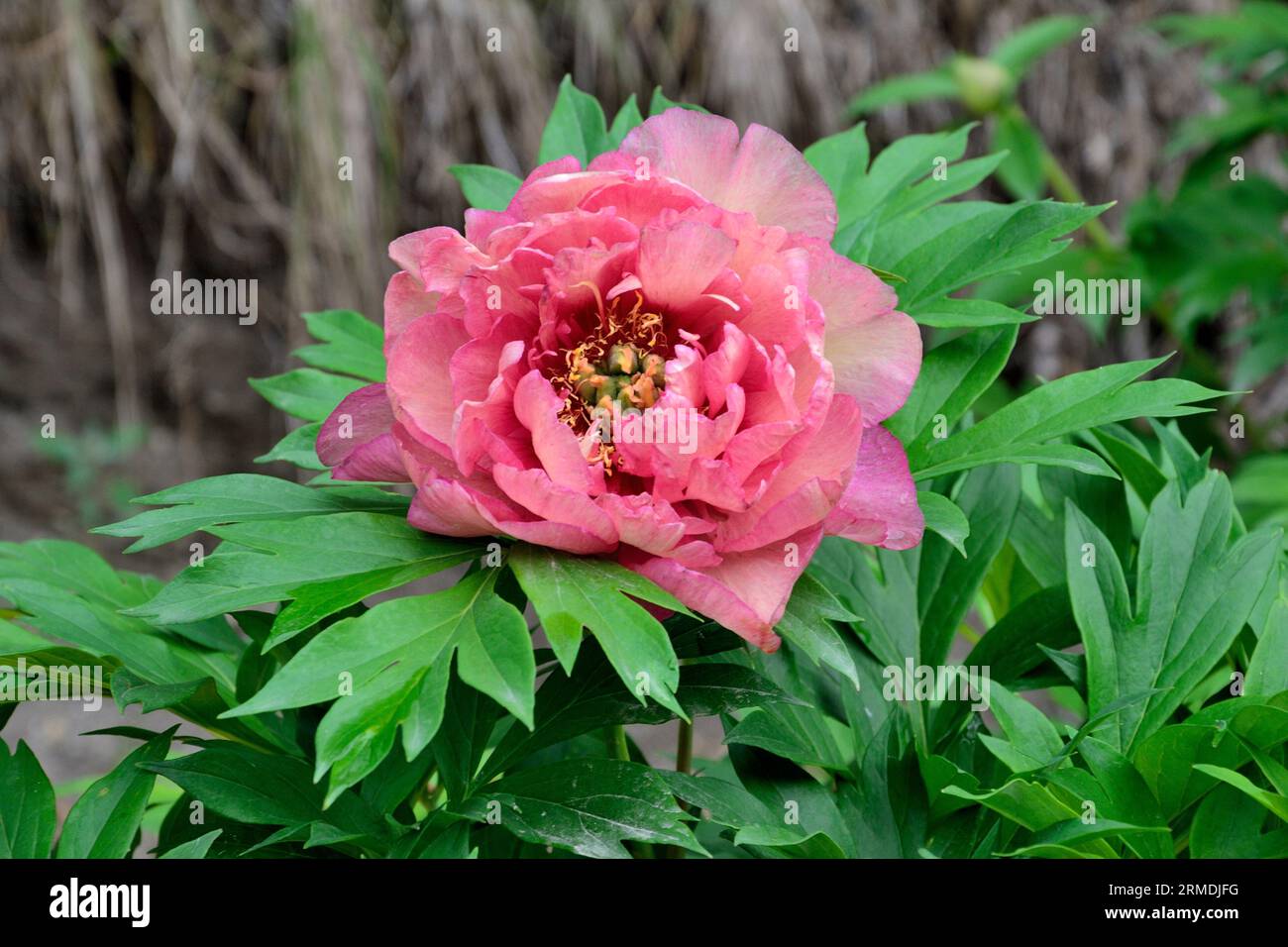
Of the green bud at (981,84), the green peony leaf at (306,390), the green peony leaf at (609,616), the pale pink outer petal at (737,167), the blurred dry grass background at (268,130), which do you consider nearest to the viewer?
the green peony leaf at (609,616)

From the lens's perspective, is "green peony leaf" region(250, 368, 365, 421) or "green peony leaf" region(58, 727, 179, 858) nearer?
"green peony leaf" region(58, 727, 179, 858)

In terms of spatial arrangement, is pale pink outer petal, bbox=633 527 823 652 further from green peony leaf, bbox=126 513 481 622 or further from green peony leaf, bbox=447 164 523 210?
green peony leaf, bbox=447 164 523 210

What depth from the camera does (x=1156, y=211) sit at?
1.65 metres

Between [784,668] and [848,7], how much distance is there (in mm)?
2182

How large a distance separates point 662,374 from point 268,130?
1989 mm

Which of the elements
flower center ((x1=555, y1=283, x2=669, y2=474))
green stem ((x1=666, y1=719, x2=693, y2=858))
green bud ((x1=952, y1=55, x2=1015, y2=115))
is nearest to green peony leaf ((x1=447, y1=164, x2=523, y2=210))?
flower center ((x1=555, y1=283, x2=669, y2=474))

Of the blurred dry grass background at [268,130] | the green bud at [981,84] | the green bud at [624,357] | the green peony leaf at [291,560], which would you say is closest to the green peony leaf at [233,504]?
the green peony leaf at [291,560]

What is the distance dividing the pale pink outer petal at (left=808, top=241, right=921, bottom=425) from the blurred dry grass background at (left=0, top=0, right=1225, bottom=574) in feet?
6.25

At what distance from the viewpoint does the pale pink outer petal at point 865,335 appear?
0.53 metres

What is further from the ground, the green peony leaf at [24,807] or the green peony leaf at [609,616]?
the green peony leaf at [609,616]

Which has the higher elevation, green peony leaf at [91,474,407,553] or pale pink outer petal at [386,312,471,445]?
pale pink outer petal at [386,312,471,445]

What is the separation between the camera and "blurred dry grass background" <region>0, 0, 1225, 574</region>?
7.31ft

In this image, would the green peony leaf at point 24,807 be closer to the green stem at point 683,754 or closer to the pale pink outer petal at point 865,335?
the green stem at point 683,754
